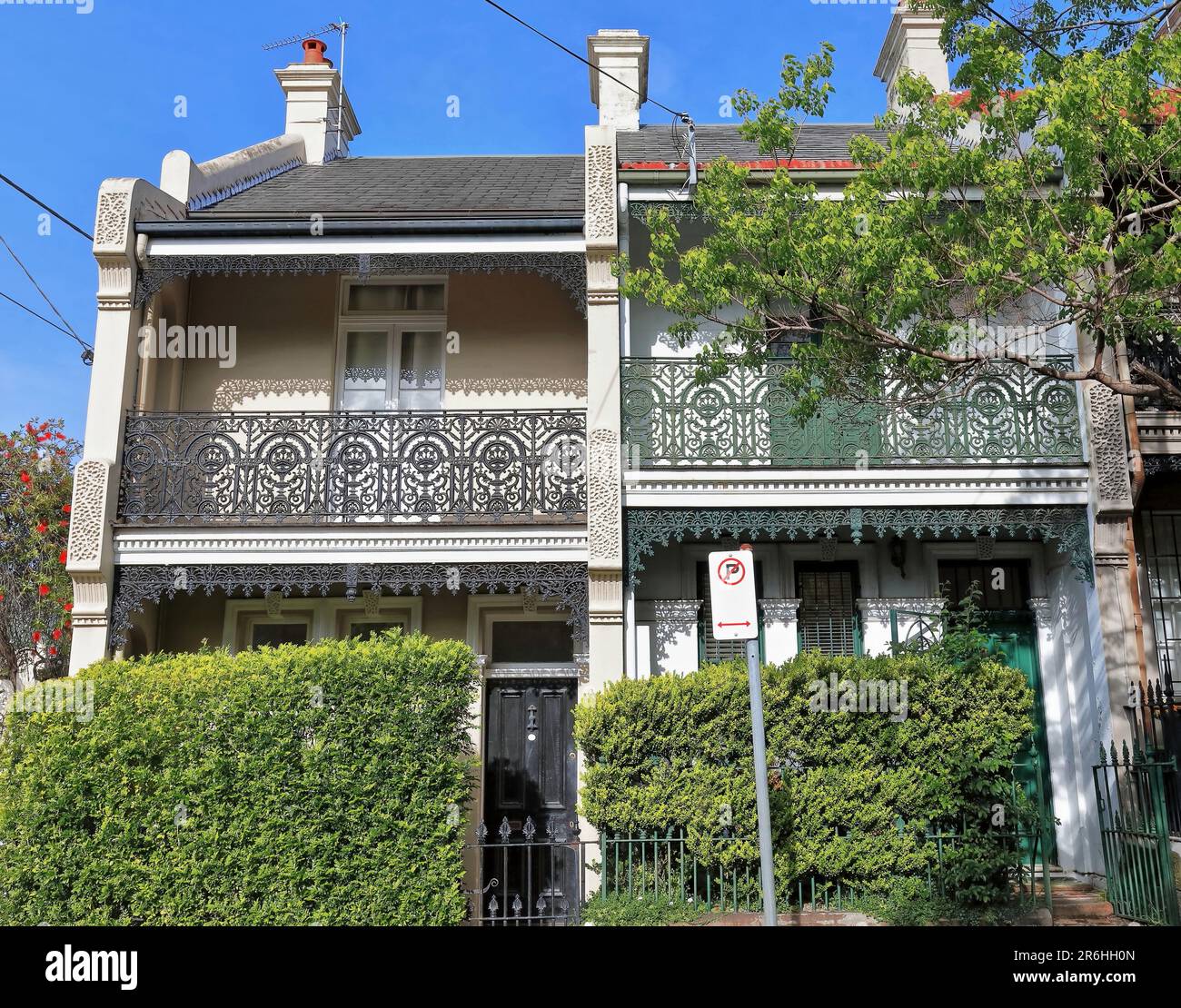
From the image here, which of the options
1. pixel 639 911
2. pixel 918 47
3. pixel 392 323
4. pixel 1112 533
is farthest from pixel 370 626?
pixel 918 47

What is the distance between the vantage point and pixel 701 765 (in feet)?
29.6

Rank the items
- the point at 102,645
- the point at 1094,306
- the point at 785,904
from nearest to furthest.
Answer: the point at 1094,306, the point at 785,904, the point at 102,645

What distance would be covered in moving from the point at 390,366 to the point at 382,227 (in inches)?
78.6

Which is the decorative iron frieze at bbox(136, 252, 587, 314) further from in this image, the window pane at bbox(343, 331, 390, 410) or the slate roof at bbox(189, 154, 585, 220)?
the window pane at bbox(343, 331, 390, 410)

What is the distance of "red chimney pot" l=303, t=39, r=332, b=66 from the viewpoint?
16203mm

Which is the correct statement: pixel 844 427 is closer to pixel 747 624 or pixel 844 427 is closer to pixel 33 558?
pixel 747 624

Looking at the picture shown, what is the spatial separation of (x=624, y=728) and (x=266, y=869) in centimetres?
288

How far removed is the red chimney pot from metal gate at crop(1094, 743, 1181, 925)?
44.3 feet

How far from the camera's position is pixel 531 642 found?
40.7ft

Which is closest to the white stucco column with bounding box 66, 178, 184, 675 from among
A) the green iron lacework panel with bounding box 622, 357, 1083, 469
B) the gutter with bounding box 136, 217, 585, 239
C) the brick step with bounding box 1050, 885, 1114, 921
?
the gutter with bounding box 136, 217, 585, 239

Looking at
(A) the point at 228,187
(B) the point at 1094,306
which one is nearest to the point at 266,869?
(B) the point at 1094,306

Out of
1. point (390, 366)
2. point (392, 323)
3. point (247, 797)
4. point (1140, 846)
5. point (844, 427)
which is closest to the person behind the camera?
point (247, 797)

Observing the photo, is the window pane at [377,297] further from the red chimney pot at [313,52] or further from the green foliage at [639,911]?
the green foliage at [639,911]

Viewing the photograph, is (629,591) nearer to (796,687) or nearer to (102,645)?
(796,687)
